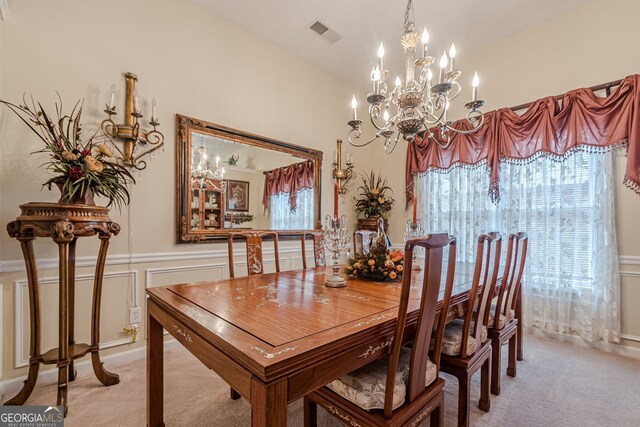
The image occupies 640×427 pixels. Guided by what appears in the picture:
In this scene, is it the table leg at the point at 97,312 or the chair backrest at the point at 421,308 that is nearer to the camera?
the chair backrest at the point at 421,308

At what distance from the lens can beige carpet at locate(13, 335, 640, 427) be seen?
5.27 ft

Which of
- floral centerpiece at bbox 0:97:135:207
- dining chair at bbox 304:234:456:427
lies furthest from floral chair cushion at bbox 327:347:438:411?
floral centerpiece at bbox 0:97:135:207

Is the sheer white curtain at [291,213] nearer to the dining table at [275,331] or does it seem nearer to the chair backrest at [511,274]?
the dining table at [275,331]

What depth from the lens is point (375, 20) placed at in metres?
2.84

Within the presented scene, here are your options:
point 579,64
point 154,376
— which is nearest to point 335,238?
point 154,376

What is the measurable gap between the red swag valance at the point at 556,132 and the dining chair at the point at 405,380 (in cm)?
237

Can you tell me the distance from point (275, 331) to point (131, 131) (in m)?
2.12

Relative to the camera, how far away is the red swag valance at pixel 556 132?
7.53ft

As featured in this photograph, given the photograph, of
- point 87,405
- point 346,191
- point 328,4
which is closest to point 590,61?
point 328,4

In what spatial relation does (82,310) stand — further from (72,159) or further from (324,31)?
(324,31)

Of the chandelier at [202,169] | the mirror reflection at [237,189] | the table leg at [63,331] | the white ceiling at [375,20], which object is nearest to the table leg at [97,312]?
the table leg at [63,331]

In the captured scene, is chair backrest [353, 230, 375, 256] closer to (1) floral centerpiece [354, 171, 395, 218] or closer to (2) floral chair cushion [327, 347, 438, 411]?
(2) floral chair cushion [327, 347, 438, 411]

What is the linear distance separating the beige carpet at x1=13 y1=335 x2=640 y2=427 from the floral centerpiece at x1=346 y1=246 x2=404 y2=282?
848mm

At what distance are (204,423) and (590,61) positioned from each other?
166 inches
